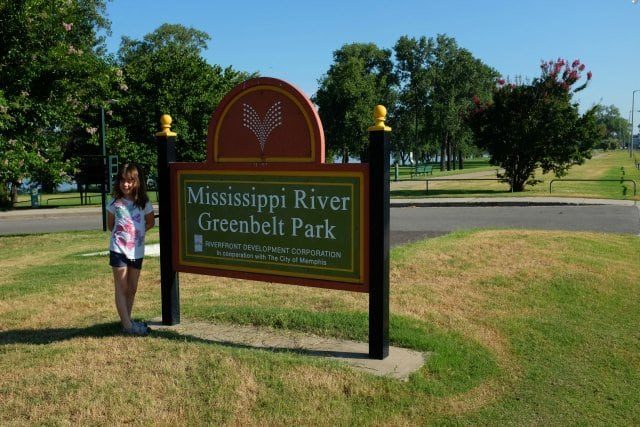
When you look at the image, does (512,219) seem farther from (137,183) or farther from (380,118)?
(137,183)

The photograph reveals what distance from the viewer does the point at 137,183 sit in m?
5.22

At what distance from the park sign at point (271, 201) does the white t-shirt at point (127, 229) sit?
472mm

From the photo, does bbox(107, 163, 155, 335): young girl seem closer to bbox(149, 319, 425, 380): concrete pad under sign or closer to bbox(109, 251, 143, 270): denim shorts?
bbox(109, 251, 143, 270): denim shorts

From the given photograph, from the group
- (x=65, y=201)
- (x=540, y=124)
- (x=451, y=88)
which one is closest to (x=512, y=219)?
(x=540, y=124)

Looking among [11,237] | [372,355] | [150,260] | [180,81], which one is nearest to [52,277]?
[150,260]

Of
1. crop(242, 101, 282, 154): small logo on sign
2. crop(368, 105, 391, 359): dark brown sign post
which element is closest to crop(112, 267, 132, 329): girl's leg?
crop(242, 101, 282, 154): small logo on sign

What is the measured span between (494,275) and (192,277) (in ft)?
12.2

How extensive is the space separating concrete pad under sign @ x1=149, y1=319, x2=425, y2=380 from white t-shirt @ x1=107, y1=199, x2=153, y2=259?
0.81 m

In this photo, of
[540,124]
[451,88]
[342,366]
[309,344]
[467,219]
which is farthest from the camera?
[451,88]

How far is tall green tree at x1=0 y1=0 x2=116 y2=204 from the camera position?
470 inches

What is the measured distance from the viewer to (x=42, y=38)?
1244 centimetres

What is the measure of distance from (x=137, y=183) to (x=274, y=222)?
1.21m

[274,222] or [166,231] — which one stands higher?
[274,222]

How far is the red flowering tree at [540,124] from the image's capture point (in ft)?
78.3
